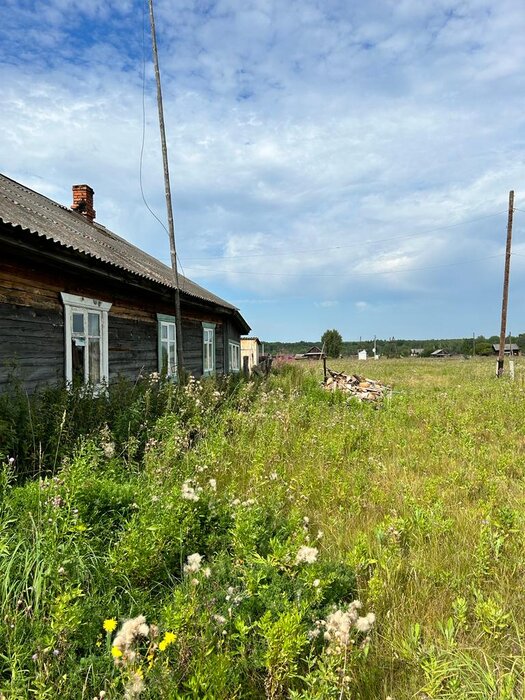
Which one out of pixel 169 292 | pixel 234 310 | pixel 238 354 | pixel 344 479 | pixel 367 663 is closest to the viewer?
pixel 367 663

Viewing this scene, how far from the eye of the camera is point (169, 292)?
1005 cm

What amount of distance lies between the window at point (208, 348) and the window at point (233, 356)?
284cm

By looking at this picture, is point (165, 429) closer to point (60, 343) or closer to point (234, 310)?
point (60, 343)

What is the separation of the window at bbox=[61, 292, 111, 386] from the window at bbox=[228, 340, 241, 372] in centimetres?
965

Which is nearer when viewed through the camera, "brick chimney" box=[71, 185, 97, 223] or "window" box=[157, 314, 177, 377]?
"window" box=[157, 314, 177, 377]

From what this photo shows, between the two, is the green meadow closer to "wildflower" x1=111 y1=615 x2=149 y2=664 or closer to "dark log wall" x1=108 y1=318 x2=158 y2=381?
"wildflower" x1=111 y1=615 x2=149 y2=664

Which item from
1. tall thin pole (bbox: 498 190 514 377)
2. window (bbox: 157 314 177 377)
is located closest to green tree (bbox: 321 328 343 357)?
tall thin pole (bbox: 498 190 514 377)

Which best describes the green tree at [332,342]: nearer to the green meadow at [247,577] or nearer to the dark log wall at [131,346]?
the dark log wall at [131,346]

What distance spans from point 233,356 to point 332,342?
6639 cm

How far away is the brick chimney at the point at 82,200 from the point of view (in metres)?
13.4

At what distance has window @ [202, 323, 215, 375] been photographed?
13.7 m

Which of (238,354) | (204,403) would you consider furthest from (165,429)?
(238,354)

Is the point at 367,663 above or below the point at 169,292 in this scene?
below

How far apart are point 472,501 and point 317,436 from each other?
2.25 metres
